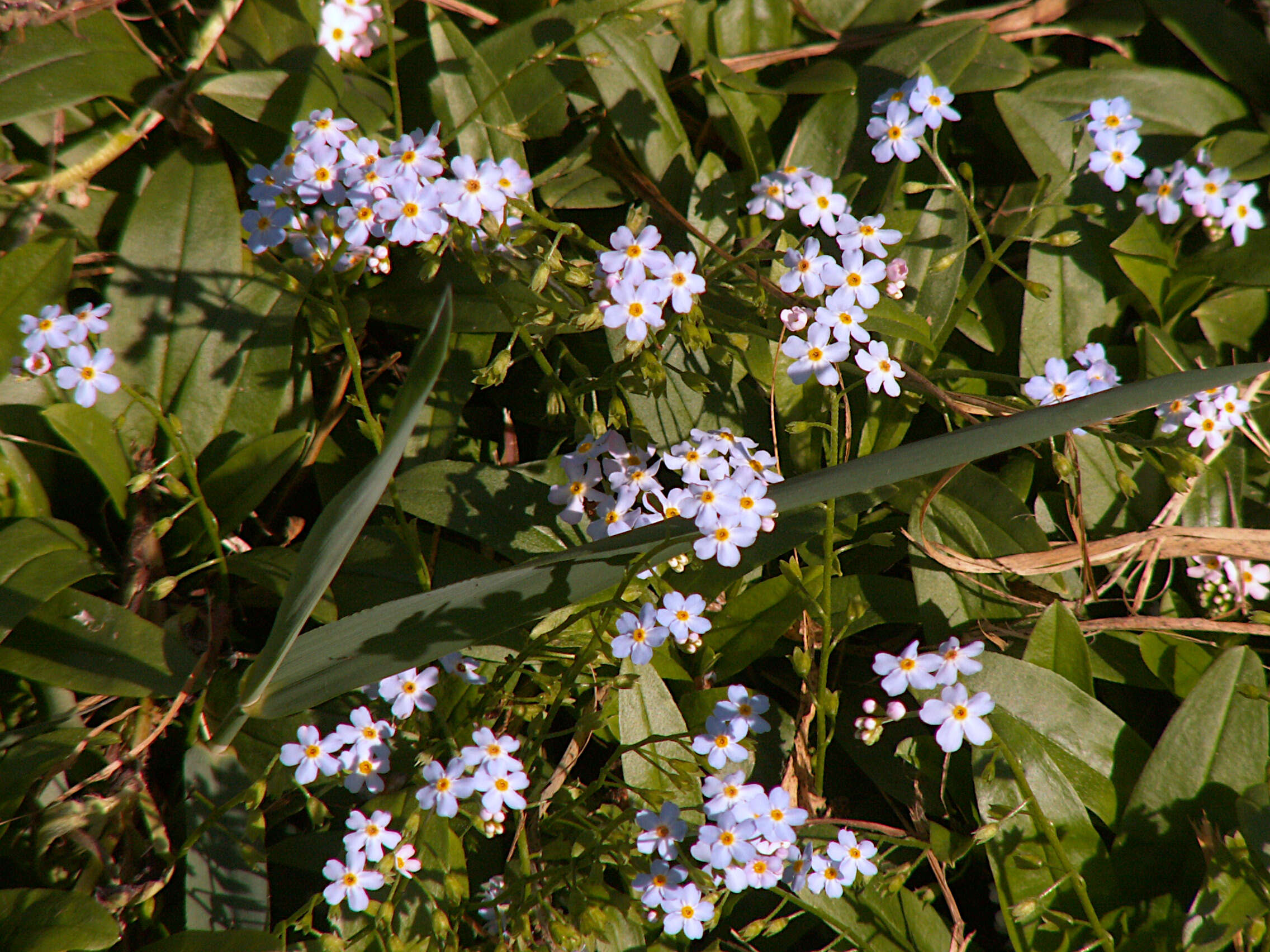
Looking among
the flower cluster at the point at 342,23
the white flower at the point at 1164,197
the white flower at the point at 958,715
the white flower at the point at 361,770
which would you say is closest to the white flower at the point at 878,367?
the white flower at the point at 958,715

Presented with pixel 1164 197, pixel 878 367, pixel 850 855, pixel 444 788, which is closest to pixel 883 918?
pixel 850 855

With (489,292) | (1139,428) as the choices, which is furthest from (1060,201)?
(489,292)

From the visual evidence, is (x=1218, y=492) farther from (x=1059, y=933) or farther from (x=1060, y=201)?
(x=1059, y=933)

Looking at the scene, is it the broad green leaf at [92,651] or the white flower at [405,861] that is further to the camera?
the broad green leaf at [92,651]

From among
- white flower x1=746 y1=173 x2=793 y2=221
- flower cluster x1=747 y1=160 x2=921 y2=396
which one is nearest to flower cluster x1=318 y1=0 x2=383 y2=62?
white flower x1=746 y1=173 x2=793 y2=221

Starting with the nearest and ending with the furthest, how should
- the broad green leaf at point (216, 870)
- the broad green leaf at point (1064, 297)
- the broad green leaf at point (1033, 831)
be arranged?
1. the broad green leaf at point (216, 870)
2. the broad green leaf at point (1033, 831)
3. the broad green leaf at point (1064, 297)

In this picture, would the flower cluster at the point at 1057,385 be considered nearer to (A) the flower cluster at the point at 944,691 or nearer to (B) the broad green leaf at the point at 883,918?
(A) the flower cluster at the point at 944,691

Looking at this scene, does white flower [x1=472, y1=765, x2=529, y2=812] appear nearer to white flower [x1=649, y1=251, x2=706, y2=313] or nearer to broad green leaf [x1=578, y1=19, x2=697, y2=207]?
white flower [x1=649, y1=251, x2=706, y2=313]

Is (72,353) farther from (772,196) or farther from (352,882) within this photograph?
(772,196)
